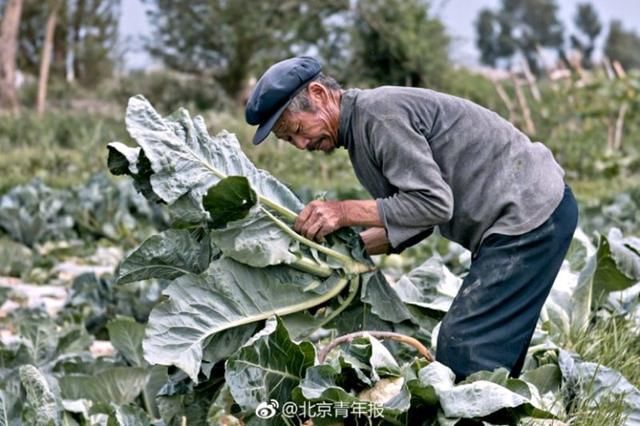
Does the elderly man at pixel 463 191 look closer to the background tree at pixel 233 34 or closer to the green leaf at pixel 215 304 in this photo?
the green leaf at pixel 215 304

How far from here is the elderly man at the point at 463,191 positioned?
336 cm

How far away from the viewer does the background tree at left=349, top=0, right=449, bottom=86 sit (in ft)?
64.4

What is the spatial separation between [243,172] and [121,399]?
1.32 m

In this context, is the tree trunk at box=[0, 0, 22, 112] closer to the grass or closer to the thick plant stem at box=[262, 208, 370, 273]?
the grass

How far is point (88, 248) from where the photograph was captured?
877cm

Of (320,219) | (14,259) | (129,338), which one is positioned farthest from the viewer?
(14,259)

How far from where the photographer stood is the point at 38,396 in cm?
349

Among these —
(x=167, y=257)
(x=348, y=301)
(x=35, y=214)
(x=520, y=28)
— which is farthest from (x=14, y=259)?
(x=520, y=28)

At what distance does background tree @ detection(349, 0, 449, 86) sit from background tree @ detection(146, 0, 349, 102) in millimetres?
781

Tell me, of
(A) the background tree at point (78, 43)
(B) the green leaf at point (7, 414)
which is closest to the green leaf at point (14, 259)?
(B) the green leaf at point (7, 414)

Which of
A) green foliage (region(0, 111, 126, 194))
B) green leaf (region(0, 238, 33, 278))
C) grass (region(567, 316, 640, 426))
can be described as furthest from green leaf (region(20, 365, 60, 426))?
green foliage (region(0, 111, 126, 194))

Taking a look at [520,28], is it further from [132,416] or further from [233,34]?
[132,416]

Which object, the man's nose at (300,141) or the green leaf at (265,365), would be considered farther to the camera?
the man's nose at (300,141)

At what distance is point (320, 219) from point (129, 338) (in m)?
1.51
